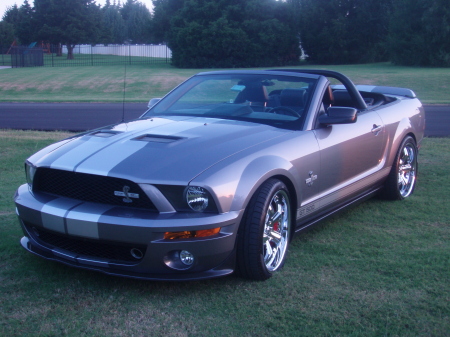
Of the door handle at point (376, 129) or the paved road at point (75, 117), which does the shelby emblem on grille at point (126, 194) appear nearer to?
the door handle at point (376, 129)

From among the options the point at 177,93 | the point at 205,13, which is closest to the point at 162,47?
the point at 205,13

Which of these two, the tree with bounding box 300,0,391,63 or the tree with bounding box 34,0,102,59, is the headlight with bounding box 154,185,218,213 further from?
the tree with bounding box 34,0,102,59

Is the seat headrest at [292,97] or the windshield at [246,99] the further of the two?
the seat headrest at [292,97]

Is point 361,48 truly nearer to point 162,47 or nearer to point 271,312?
point 162,47

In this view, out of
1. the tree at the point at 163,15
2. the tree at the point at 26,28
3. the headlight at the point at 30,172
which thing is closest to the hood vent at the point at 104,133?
the headlight at the point at 30,172

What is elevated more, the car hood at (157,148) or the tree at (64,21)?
the tree at (64,21)

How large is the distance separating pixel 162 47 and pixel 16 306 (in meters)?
57.5

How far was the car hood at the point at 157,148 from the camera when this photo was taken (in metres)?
3.41

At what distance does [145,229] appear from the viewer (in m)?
3.21

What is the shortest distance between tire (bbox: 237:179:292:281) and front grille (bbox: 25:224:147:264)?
69cm

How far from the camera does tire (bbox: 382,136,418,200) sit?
581 cm

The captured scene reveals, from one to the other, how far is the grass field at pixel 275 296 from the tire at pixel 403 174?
103 cm

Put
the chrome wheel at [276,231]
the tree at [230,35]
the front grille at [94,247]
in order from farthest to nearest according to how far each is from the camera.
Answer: the tree at [230,35] → the chrome wheel at [276,231] → the front grille at [94,247]

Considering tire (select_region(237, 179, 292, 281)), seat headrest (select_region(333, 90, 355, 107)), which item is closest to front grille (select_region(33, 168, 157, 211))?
tire (select_region(237, 179, 292, 281))
